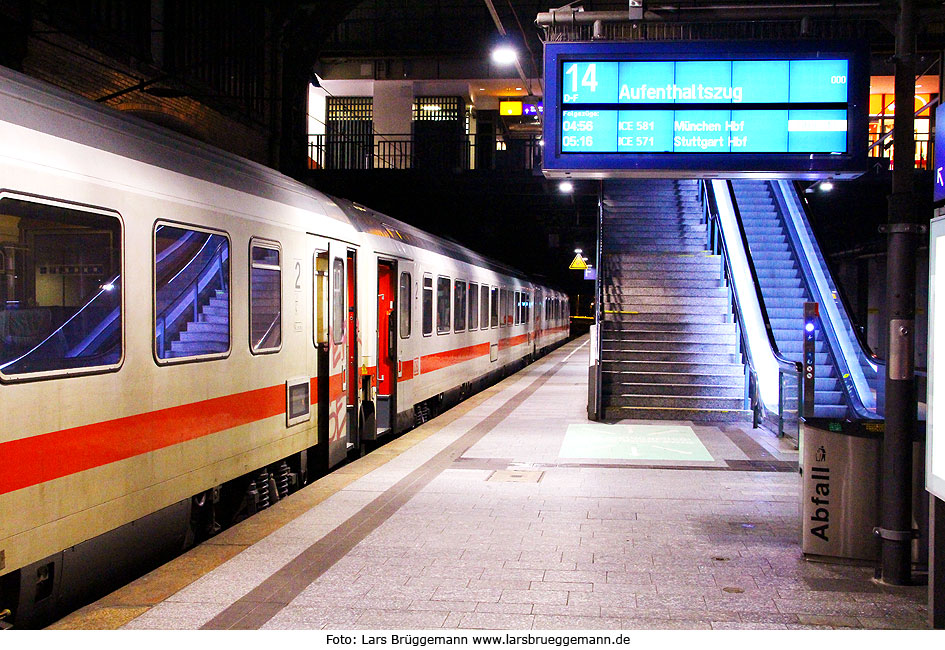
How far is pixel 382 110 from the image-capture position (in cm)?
Result: 3384

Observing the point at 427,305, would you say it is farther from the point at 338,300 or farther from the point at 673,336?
the point at 338,300

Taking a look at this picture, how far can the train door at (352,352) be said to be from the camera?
10414 mm

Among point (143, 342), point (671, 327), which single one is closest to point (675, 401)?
point (671, 327)

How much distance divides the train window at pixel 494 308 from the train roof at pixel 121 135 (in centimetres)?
1379

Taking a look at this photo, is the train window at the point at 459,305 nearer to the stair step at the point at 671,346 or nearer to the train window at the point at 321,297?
the stair step at the point at 671,346

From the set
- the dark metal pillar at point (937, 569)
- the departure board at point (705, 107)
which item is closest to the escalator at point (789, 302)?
the departure board at point (705, 107)

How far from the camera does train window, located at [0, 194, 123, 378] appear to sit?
4543mm

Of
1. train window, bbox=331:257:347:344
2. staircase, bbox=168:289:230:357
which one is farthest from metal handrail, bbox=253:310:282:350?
train window, bbox=331:257:347:344

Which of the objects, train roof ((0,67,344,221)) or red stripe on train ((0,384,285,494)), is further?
train roof ((0,67,344,221))

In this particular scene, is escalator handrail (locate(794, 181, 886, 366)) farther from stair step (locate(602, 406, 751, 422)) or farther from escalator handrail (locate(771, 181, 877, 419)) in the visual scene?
stair step (locate(602, 406, 751, 422))

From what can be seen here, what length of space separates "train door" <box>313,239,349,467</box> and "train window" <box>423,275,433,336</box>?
431 cm

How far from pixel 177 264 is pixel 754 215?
46.2 ft

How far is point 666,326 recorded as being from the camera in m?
16.2

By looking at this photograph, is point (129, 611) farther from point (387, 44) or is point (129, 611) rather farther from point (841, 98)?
point (387, 44)
